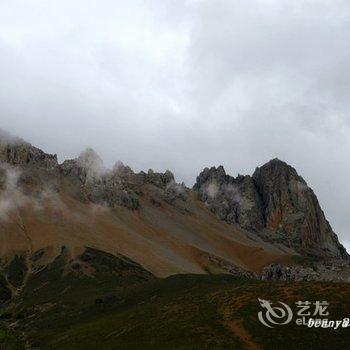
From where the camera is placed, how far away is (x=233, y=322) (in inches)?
3622

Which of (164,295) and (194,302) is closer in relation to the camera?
(194,302)

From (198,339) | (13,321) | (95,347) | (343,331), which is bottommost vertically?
(13,321)

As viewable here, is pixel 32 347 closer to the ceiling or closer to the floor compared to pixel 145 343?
closer to the floor

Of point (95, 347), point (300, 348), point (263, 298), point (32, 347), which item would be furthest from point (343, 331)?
point (32, 347)

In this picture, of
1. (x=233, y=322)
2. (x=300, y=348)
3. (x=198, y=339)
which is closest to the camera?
(x=300, y=348)

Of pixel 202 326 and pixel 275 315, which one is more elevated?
pixel 275 315

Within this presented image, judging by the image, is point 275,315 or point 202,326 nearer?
point 275,315

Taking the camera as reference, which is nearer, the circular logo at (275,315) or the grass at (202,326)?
the grass at (202,326)

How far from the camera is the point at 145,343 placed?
299ft

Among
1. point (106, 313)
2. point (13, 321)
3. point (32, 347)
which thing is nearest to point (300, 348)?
point (32, 347)

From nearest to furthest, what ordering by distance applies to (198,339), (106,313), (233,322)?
(198,339)
(233,322)
(106,313)

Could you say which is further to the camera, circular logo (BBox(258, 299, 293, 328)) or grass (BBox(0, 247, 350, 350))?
circular logo (BBox(258, 299, 293, 328))

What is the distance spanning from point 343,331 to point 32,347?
213ft

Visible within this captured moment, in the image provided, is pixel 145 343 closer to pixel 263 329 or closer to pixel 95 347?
pixel 95 347
